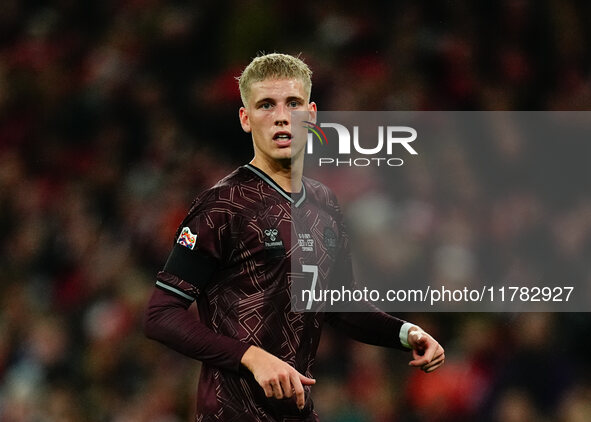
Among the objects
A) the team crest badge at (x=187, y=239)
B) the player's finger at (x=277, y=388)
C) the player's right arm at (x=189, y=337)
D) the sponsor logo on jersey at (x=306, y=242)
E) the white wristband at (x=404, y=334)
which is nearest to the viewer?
A: the player's finger at (x=277, y=388)

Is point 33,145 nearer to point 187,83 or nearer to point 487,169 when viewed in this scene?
point 187,83

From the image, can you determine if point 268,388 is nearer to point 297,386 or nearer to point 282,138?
point 297,386

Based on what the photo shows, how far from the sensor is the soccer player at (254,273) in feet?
9.81

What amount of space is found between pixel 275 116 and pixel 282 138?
0.24ft

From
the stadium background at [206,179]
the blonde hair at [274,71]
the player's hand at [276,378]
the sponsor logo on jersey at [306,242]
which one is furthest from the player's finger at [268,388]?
the stadium background at [206,179]

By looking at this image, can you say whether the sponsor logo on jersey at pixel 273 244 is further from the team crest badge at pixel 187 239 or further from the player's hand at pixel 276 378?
the player's hand at pixel 276 378

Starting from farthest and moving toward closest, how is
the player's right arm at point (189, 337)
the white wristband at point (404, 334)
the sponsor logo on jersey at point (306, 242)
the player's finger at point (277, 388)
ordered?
the white wristband at point (404, 334)
the sponsor logo on jersey at point (306, 242)
the player's right arm at point (189, 337)
the player's finger at point (277, 388)

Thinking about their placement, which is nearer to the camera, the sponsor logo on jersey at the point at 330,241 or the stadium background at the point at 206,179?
the sponsor logo on jersey at the point at 330,241

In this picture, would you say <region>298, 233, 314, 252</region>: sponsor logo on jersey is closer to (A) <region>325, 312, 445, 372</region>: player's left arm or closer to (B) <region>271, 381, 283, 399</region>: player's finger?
(A) <region>325, 312, 445, 372</region>: player's left arm

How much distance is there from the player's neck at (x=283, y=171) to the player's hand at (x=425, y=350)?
608 millimetres

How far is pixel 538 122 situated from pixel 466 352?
1.64 m

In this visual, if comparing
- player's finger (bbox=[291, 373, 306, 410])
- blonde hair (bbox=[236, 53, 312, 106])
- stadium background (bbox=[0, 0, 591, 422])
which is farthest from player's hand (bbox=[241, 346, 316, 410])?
stadium background (bbox=[0, 0, 591, 422])

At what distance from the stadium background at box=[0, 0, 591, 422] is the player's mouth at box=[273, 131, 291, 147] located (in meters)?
2.72

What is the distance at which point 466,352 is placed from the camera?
18.5 ft
